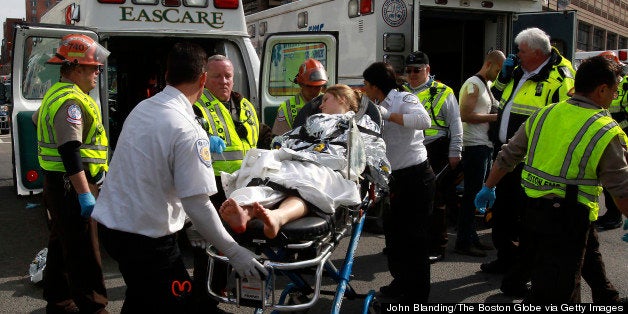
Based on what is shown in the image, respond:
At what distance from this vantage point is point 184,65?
2.71m

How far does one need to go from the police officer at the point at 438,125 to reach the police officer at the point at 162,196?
2.99 metres

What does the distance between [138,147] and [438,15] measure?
6.22m

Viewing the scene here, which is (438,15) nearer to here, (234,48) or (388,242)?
(234,48)

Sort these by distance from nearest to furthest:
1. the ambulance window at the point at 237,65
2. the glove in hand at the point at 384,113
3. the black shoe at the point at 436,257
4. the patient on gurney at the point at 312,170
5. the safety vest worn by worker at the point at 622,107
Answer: the patient on gurney at the point at 312,170
the glove in hand at the point at 384,113
the black shoe at the point at 436,257
the ambulance window at the point at 237,65
the safety vest worn by worker at the point at 622,107

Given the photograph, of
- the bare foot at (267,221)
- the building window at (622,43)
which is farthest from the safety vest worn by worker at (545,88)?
the building window at (622,43)

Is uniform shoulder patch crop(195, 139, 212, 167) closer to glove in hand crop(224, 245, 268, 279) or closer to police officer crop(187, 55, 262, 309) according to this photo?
glove in hand crop(224, 245, 268, 279)

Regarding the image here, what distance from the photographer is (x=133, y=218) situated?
263cm

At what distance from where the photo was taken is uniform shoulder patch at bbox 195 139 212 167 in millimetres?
2551

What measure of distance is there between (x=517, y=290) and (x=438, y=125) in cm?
168

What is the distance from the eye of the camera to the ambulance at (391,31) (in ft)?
21.8

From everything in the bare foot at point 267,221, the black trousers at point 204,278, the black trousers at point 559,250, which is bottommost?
the black trousers at point 204,278

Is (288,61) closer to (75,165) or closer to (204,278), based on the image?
(204,278)

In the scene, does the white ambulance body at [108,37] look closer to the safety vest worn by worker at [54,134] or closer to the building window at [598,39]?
the safety vest worn by worker at [54,134]

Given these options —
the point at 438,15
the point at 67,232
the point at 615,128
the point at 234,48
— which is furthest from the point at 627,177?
the point at 438,15
